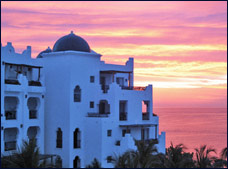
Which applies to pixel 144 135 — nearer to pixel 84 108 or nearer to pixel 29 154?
pixel 84 108

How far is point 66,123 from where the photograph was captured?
149 feet

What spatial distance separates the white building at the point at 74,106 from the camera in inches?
1746

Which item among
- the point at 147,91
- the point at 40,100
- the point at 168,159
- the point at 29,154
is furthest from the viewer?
the point at 147,91

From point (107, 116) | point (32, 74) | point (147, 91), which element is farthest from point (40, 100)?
point (147, 91)

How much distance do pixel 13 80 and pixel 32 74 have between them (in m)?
4.10

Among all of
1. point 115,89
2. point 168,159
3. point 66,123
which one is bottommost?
point 168,159

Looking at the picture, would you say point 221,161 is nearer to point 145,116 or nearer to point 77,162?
point 145,116

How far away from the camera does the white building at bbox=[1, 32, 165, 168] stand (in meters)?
44.3

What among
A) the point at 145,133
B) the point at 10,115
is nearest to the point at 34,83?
the point at 10,115

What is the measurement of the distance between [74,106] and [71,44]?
19.3ft

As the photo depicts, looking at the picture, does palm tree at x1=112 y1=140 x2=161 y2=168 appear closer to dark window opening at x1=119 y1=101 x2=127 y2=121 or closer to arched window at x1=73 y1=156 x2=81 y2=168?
dark window opening at x1=119 y1=101 x2=127 y2=121

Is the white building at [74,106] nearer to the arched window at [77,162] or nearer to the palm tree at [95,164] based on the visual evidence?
the arched window at [77,162]

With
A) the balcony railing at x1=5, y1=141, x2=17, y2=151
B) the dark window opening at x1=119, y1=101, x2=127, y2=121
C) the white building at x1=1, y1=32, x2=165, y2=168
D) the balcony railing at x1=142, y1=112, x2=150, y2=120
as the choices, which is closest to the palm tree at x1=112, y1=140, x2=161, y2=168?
the white building at x1=1, y1=32, x2=165, y2=168

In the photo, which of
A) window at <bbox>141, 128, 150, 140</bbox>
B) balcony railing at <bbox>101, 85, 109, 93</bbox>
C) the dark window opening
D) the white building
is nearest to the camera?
the white building
